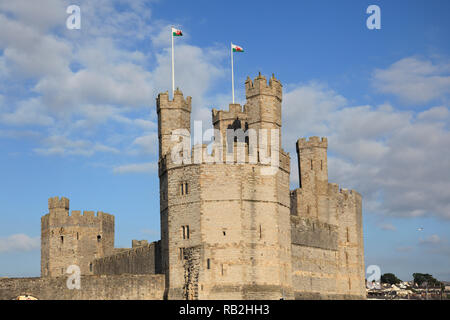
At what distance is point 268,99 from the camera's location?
5403cm

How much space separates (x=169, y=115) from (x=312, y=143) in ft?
57.5

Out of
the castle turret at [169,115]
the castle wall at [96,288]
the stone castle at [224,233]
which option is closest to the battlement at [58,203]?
the stone castle at [224,233]

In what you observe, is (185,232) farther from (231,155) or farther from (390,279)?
(390,279)

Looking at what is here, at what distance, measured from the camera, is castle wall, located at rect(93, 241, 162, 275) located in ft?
186

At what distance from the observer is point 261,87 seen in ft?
177

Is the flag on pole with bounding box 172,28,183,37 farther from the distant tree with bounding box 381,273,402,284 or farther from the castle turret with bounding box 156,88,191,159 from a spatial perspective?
the distant tree with bounding box 381,273,402,284

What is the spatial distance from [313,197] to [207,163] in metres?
19.6

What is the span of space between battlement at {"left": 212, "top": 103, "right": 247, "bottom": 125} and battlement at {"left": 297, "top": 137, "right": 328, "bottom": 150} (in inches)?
408

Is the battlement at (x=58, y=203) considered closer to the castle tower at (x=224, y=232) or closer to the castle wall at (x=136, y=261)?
the castle wall at (x=136, y=261)

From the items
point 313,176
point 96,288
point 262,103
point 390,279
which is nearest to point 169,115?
point 262,103

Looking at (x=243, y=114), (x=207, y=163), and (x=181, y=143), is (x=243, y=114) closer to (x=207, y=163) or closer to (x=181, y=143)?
(x=181, y=143)

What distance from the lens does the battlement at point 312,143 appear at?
6962 cm
